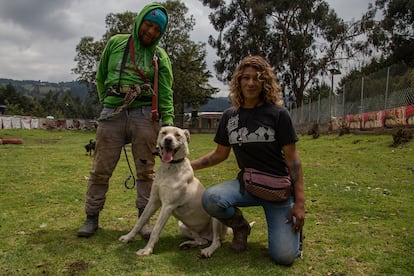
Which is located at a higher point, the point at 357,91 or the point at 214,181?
the point at 357,91

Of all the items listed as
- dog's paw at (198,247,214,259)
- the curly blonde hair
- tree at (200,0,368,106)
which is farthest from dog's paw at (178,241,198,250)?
tree at (200,0,368,106)

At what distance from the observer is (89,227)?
422 cm

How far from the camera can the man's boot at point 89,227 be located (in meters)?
4.14

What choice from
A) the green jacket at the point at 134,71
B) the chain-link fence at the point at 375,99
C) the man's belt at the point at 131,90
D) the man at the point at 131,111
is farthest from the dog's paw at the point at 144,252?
the chain-link fence at the point at 375,99

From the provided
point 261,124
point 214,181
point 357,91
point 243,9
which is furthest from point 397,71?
point 243,9

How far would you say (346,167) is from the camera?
32.3 feet

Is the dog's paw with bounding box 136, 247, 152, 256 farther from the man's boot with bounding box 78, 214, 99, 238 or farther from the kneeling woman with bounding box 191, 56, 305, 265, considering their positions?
the man's boot with bounding box 78, 214, 99, 238

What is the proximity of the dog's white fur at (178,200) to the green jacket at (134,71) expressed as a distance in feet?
2.11

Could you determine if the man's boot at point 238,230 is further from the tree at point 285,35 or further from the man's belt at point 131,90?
the tree at point 285,35

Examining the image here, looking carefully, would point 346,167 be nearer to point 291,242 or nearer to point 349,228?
point 349,228

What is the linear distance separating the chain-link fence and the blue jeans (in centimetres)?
1322

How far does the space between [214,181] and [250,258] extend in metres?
4.50

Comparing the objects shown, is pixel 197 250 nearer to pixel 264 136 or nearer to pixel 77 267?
pixel 77 267

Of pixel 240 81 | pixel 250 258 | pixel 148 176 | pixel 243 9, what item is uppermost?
pixel 243 9
